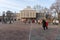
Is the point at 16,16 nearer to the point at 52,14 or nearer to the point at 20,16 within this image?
the point at 20,16

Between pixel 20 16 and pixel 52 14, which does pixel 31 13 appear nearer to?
pixel 20 16

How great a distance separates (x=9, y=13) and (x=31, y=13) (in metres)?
13.7

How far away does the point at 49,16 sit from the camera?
240ft

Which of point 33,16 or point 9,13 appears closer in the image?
point 9,13

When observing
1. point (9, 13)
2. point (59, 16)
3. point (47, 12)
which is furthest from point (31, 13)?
point (59, 16)

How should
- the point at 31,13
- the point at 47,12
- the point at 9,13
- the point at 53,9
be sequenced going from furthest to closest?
the point at 31,13 < the point at 9,13 < the point at 47,12 < the point at 53,9

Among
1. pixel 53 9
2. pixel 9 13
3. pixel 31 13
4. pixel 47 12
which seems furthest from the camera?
pixel 31 13

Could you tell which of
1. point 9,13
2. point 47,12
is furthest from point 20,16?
point 47,12

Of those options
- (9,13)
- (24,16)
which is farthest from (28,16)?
(9,13)

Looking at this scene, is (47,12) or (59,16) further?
(47,12)

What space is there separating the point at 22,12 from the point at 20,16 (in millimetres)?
2495

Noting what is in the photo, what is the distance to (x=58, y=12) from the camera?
70.2m

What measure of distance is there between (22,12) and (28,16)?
4.19m

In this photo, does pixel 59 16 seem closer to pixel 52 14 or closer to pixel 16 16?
pixel 52 14
